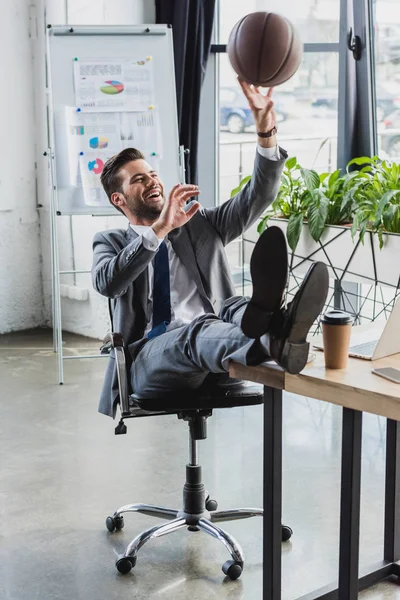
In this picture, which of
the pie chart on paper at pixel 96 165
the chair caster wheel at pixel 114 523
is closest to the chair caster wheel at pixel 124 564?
the chair caster wheel at pixel 114 523

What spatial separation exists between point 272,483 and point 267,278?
1.54 feet

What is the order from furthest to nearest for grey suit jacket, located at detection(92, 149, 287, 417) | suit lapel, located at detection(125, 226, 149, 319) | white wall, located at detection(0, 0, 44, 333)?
white wall, located at detection(0, 0, 44, 333) < suit lapel, located at detection(125, 226, 149, 319) < grey suit jacket, located at detection(92, 149, 287, 417)

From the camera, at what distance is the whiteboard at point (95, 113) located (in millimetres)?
4289

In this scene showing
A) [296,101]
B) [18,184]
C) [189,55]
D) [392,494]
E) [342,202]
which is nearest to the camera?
[392,494]

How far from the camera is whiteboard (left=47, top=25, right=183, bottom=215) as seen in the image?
14.1 feet

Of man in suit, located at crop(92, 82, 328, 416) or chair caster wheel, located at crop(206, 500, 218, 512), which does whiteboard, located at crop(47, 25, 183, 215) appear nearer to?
man in suit, located at crop(92, 82, 328, 416)

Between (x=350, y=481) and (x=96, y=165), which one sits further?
(x=96, y=165)

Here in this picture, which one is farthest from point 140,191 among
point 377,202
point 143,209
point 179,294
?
point 377,202

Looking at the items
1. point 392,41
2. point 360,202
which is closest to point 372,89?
point 392,41

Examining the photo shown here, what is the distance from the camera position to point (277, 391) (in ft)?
6.54

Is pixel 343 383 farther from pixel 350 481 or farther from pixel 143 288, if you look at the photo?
pixel 143 288

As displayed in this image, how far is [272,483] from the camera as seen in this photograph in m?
2.02

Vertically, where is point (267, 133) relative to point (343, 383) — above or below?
above

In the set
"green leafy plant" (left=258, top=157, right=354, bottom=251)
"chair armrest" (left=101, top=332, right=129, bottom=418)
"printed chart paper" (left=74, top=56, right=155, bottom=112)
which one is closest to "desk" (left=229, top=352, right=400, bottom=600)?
"chair armrest" (left=101, top=332, right=129, bottom=418)
